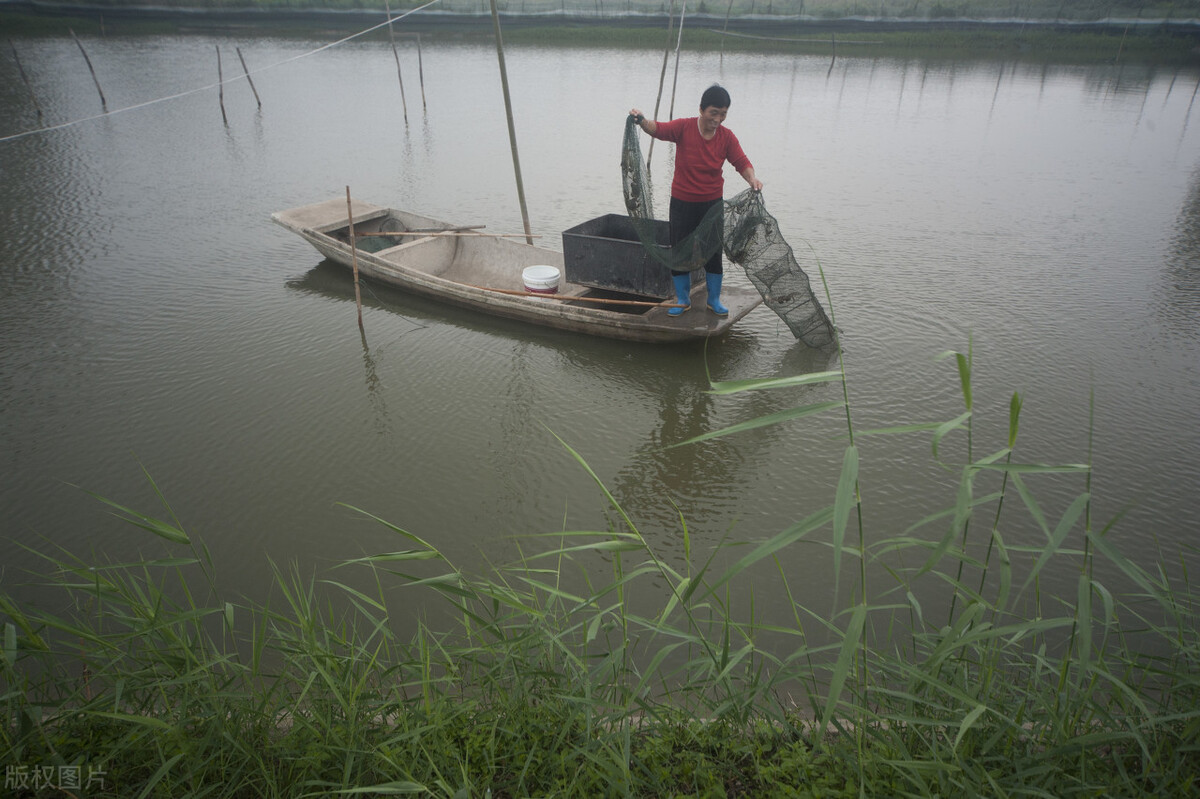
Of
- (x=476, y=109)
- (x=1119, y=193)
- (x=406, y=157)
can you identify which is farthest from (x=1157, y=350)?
(x=476, y=109)

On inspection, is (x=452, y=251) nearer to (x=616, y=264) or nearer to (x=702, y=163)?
(x=616, y=264)

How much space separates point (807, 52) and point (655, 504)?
27.5 metres

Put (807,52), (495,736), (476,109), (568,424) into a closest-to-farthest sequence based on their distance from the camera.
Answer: (495,736), (568,424), (476,109), (807,52)

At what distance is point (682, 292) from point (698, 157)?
0.99 metres

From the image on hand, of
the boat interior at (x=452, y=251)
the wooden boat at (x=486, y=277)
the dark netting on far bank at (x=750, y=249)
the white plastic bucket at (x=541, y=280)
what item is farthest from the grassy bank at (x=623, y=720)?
the boat interior at (x=452, y=251)

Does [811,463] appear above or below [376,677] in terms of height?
below

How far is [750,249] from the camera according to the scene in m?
4.95

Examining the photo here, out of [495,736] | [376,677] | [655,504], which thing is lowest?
[655,504]

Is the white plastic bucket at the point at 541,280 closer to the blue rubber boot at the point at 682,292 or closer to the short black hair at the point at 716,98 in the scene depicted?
the blue rubber boot at the point at 682,292

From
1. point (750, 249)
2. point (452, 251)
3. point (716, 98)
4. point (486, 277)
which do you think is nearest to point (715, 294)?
point (750, 249)

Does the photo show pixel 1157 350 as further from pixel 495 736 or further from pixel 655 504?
pixel 495 736

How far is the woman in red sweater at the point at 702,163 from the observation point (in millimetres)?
4707

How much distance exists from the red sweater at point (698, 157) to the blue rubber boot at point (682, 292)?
0.58 m

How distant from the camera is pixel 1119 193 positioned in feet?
31.6
